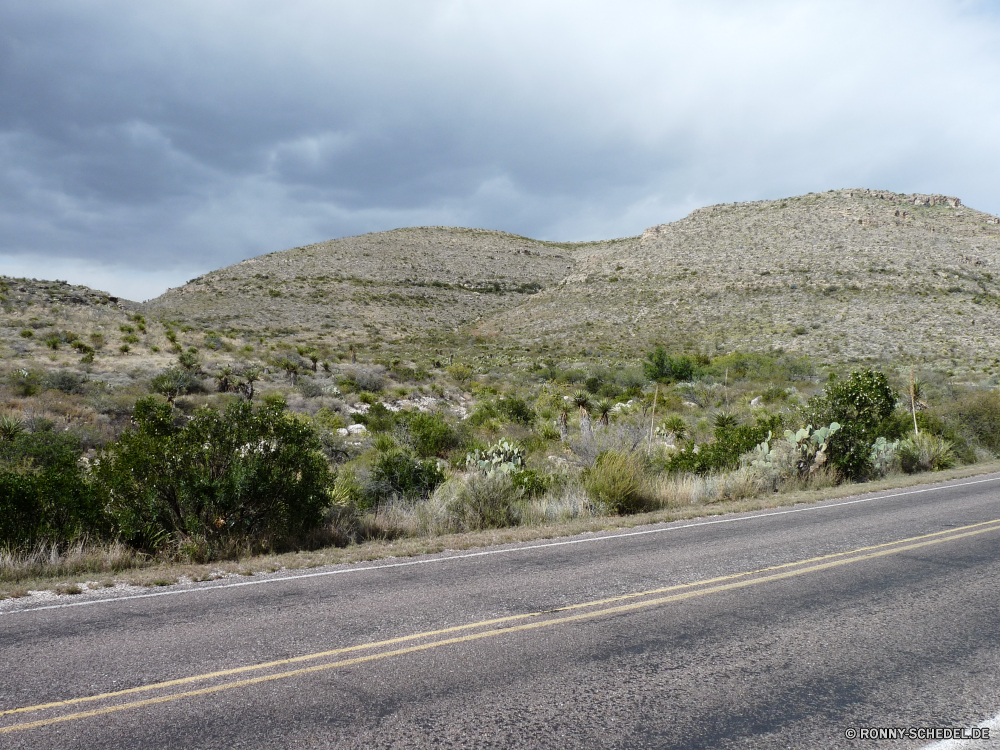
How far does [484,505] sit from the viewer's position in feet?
38.1

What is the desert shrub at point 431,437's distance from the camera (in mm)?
18797

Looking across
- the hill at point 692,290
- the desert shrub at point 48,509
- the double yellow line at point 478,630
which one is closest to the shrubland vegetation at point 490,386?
the desert shrub at point 48,509

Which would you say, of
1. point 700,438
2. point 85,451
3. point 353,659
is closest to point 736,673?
point 353,659

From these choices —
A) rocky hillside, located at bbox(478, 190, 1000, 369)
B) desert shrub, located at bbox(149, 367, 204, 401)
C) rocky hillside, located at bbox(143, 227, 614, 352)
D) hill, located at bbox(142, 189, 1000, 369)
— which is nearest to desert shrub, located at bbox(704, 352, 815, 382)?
rocky hillside, located at bbox(478, 190, 1000, 369)

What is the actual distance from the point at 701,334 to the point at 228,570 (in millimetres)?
48259

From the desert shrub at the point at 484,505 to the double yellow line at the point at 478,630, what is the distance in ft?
17.2

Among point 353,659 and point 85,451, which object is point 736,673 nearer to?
point 353,659

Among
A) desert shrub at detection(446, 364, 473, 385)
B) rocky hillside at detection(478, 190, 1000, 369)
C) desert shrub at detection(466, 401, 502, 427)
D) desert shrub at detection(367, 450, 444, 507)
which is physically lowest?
desert shrub at detection(367, 450, 444, 507)

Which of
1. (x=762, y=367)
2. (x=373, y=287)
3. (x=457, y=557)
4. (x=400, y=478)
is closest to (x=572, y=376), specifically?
(x=762, y=367)

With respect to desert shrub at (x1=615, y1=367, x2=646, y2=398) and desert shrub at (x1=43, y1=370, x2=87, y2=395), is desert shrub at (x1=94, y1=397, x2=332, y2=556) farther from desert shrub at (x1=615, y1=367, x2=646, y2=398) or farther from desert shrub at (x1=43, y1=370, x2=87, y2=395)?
desert shrub at (x1=615, y1=367, x2=646, y2=398)

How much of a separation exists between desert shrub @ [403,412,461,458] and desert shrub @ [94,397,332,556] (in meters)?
8.33

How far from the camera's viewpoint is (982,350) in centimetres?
4025

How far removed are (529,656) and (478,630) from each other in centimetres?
71

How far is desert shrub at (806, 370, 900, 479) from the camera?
16203 millimetres
